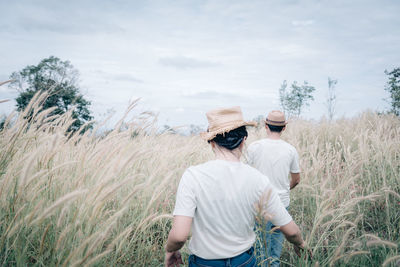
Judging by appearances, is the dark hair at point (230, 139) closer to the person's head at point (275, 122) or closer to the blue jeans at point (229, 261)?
the blue jeans at point (229, 261)

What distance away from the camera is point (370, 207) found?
354cm

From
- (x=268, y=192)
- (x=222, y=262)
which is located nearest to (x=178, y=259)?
(x=222, y=262)

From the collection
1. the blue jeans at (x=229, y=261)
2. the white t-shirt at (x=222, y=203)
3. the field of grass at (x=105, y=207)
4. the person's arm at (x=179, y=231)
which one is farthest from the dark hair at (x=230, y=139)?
the blue jeans at (x=229, y=261)

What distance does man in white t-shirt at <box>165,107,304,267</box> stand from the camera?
153 centimetres

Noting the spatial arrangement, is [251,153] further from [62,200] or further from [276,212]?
[62,200]

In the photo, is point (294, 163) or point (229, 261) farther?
point (294, 163)

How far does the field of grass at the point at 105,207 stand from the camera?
1.36 meters

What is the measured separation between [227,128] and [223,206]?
0.51m

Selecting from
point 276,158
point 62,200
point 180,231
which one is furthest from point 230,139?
point 276,158

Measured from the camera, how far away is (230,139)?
5.33ft

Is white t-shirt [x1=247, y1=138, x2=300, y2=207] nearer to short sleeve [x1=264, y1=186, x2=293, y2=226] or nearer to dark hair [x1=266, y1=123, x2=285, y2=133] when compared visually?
dark hair [x1=266, y1=123, x2=285, y2=133]

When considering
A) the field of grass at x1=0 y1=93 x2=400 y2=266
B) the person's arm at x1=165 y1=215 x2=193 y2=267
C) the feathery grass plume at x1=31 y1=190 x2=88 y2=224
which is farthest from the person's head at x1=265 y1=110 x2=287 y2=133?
the feathery grass plume at x1=31 y1=190 x2=88 y2=224

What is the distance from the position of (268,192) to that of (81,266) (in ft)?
3.76

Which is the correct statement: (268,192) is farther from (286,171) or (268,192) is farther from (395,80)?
(395,80)
